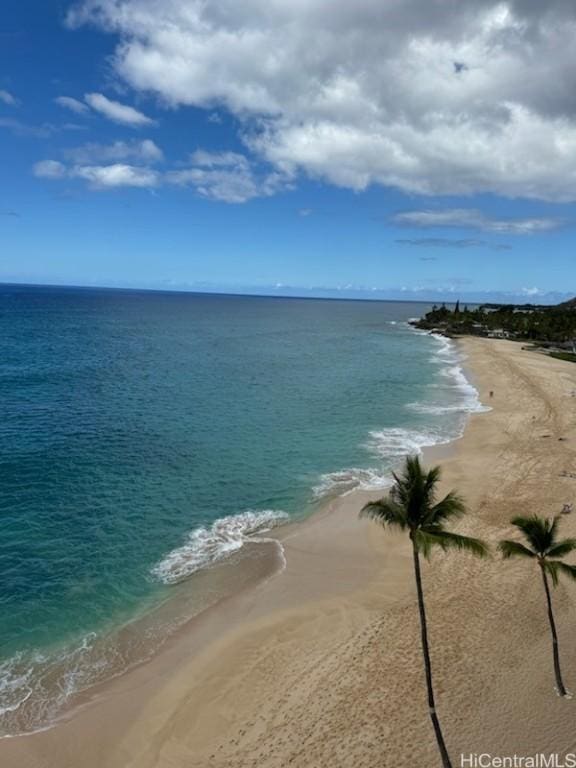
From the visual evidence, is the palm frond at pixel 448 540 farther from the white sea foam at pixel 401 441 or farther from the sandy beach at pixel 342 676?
the white sea foam at pixel 401 441

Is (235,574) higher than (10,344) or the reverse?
the reverse

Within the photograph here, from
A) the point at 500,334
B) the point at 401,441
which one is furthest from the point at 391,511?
the point at 500,334

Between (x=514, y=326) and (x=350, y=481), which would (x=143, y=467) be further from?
(x=514, y=326)

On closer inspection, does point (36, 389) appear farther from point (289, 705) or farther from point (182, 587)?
point (289, 705)

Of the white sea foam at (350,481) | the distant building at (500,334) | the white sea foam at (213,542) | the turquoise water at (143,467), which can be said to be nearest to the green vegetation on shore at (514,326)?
the distant building at (500,334)

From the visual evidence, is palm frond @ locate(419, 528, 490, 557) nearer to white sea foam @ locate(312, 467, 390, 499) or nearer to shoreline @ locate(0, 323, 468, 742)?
shoreline @ locate(0, 323, 468, 742)

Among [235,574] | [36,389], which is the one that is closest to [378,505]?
[235,574]
